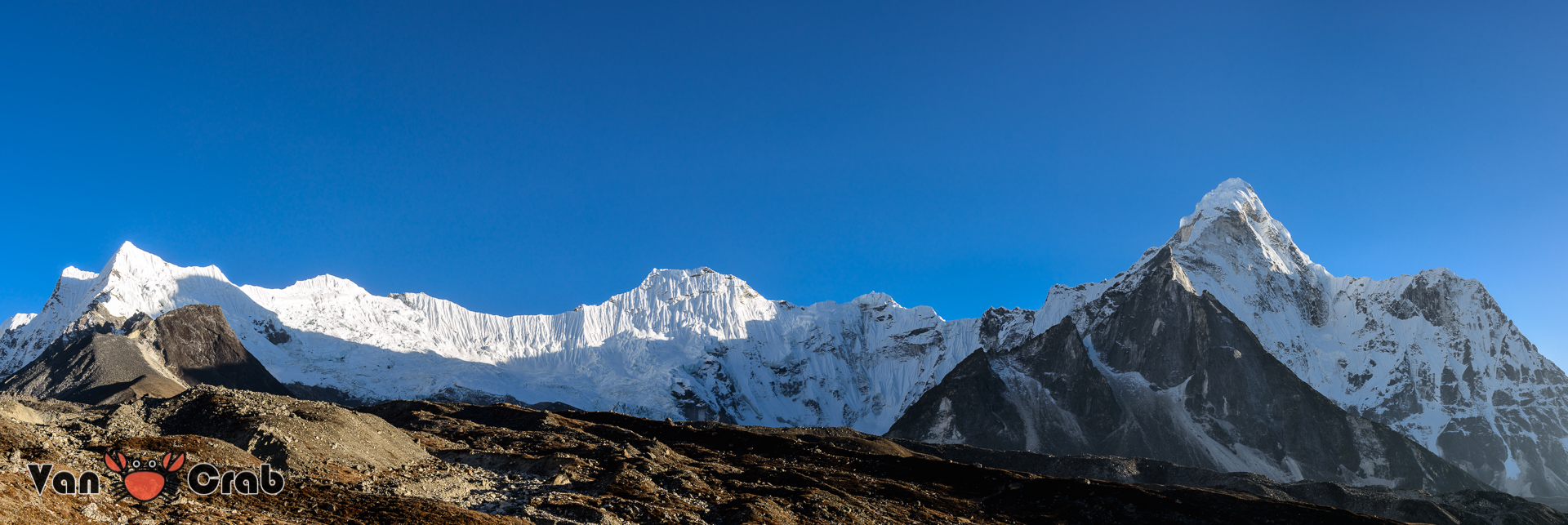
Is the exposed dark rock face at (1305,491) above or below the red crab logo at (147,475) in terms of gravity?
above

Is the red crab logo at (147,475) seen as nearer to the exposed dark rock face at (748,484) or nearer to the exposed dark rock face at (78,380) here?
the exposed dark rock face at (748,484)

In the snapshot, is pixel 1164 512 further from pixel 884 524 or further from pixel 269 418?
pixel 269 418

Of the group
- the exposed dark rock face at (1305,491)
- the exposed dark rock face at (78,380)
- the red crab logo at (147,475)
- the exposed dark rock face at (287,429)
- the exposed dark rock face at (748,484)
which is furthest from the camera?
the exposed dark rock face at (78,380)

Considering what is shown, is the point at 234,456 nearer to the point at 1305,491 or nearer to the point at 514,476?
the point at 514,476

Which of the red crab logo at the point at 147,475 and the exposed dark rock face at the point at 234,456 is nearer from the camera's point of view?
the exposed dark rock face at the point at 234,456

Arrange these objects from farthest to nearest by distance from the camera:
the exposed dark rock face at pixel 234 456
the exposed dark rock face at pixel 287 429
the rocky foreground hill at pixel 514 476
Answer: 1. the exposed dark rock face at pixel 287 429
2. the rocky foreground hill at pixel 514 476
3. the exposed dark rock face at pixel 234 456

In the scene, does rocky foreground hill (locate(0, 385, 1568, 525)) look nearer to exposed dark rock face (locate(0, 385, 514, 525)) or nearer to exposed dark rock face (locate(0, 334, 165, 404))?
exposed dark rock face (locate(0, 385, 514, 525))

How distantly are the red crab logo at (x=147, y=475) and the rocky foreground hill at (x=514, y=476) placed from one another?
1.67 ft

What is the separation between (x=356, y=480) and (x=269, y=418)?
8.96m

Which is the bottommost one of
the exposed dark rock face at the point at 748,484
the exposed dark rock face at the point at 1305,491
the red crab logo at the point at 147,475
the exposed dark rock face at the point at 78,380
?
the red crab logo at the point at 147,475

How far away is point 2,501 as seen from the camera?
22984 mm

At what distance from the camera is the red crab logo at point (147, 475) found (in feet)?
95.0

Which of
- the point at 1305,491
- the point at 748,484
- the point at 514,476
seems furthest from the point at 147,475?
the point at 1305,491

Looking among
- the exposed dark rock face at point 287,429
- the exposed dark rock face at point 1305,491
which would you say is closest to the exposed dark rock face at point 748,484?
the exposed dark rock face at point 287,429
